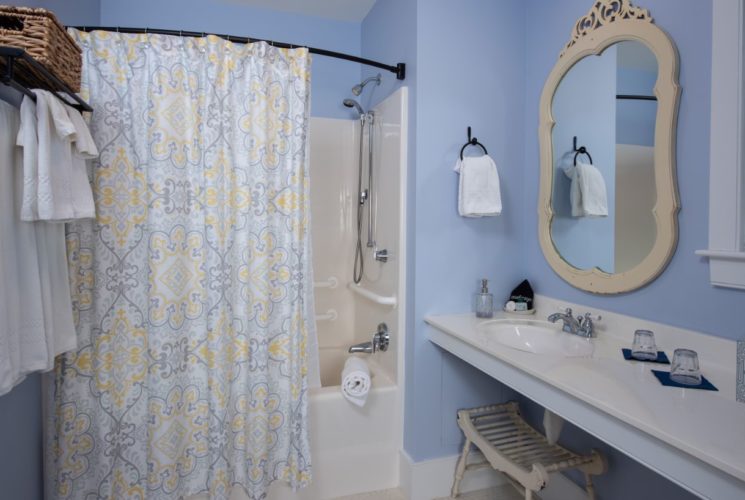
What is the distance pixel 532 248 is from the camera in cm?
202

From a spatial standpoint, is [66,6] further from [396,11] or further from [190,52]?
[396,11]

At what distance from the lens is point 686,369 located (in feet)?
3.64

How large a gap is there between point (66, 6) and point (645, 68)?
240 centimetres

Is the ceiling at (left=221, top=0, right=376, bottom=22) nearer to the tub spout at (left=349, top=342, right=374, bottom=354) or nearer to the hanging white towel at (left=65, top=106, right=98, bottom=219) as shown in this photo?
the hanging white towel at (left=65, top=106, right=98, bottom=219)

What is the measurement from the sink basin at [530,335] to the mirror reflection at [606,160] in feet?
1.03

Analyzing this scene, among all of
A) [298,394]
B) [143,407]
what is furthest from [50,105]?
[298,394]

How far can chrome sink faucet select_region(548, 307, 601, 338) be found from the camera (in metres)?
1.57

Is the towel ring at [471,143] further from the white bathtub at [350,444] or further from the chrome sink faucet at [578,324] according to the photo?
the white bathtub at [350,444]

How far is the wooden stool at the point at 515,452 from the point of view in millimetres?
1501

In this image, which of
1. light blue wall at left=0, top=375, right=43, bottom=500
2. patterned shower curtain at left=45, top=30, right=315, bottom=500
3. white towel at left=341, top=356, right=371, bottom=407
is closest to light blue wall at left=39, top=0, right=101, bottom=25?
patterned shower curtain at left=45, top=30, right=315, bottom=500

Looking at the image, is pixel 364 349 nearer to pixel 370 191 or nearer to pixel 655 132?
pixel 370 191

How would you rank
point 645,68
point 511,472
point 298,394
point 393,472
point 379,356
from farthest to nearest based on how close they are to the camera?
1. point 379,356
2. point 393,472
3. point 298,394
4. point 511,472
5. point 645,68

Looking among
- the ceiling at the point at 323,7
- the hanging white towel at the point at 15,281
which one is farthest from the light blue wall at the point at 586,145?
the hanging white towel at the point at 15,281

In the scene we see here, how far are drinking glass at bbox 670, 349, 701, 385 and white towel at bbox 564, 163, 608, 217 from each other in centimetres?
65
